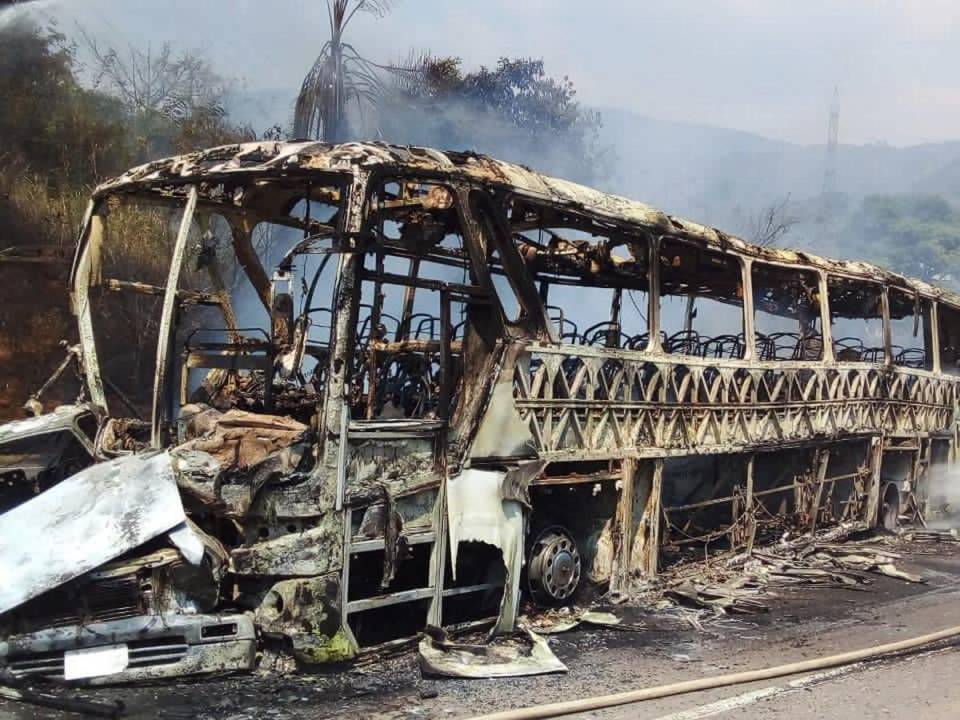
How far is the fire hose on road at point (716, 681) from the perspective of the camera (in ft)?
17.2

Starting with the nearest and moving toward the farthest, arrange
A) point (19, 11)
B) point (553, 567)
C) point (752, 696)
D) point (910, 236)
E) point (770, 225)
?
point (752, 696) → point (553, 567) → point (19, 11) → point (770, 225) → point (910, 236)

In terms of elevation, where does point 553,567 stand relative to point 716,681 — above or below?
above

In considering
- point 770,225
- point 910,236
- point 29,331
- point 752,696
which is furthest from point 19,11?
point 910,236

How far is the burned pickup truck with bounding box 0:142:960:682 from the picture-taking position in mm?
5469

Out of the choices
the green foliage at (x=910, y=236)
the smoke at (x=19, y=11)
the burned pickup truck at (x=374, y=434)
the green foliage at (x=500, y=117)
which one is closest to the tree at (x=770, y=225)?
the green foliage at (x=500, y=117)

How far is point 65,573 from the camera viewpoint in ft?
16.7

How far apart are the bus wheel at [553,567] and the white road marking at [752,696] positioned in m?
2.13

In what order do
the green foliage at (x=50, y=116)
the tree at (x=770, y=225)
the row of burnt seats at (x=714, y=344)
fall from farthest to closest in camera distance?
1. the tree at (x=770, y=225)
2. the green foliage at (x=50, y=116)
3. the row of burnt seats at (x=714, y=344)

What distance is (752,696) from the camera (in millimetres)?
5996

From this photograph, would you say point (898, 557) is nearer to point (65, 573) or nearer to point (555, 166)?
point (65, 573)

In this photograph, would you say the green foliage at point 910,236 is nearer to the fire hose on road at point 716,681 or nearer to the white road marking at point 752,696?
the fire hose on road at point 716,681

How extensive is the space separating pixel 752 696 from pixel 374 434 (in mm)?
2989

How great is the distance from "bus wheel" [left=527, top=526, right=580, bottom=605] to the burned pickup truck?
0.03 m

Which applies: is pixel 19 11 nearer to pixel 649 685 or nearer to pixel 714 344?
pixel 714 344
